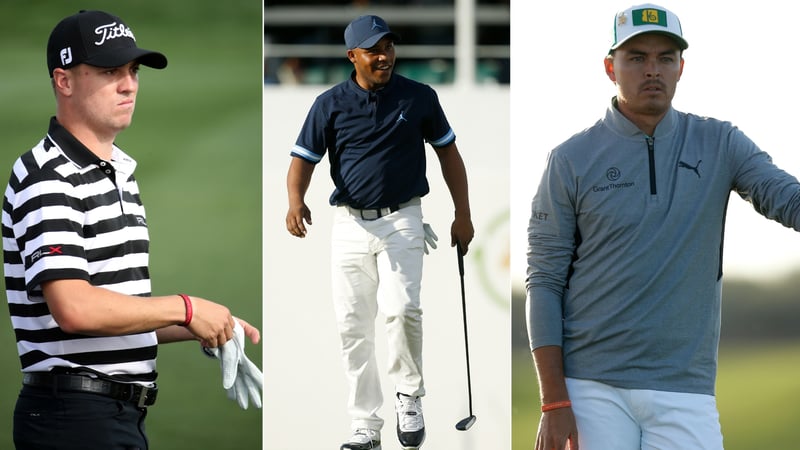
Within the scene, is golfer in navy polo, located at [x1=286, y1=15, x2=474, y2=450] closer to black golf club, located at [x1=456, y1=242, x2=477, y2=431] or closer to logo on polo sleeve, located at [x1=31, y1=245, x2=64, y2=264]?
black golf club, located at [x1=456, y1=242, x2=477, y2=431]

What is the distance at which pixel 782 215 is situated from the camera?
255 cm

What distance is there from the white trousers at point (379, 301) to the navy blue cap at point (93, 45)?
141cm

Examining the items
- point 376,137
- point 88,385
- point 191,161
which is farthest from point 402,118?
point 88,385

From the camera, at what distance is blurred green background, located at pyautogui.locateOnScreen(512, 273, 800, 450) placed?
4.20 metres

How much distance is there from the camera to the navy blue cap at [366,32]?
13.0 feet

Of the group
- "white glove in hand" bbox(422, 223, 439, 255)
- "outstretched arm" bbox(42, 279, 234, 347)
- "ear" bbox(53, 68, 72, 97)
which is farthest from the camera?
"white glove in hand" bbox(422, 223, 439, 255)

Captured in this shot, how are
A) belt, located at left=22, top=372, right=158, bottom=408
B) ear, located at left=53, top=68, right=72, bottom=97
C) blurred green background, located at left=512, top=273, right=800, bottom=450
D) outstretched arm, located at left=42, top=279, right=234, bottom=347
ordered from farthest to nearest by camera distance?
blurred green background, located at left=512, top=273, right=800, bottom=450 < ear, located at left=53, top=68, right=72, bottom=97 < belt, located at left=22, top=372, right=158, bottom=408 < outstretched arm, located at left=42, top=279, right=234, bottom=347

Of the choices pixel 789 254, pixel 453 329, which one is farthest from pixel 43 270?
pixel 789 254

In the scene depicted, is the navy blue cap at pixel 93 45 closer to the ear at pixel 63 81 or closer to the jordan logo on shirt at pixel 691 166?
the ear at pixel 63 81

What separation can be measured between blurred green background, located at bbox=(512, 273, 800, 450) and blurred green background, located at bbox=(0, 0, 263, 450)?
1.80 meters

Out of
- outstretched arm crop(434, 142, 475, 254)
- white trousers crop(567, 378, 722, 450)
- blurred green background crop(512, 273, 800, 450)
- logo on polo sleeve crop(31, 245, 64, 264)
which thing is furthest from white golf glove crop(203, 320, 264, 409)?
blurred green background crop(512, 273, 800, 450)

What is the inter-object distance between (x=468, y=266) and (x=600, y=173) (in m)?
1.49

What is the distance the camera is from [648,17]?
2.69m

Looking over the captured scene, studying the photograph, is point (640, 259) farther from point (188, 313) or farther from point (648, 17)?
point (188, 313)
